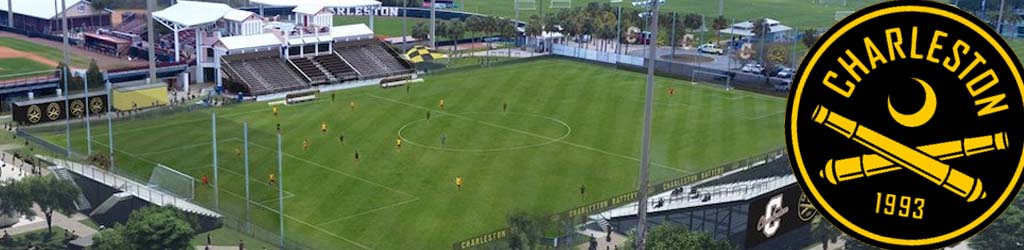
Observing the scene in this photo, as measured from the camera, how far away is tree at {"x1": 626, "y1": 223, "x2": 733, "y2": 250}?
39938mm

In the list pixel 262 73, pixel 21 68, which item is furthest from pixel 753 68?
pixel 21 68

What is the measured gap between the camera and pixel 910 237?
13.2m

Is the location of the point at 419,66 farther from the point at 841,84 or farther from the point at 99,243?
the point at 841,84

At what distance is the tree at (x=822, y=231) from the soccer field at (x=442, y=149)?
41.2 ft

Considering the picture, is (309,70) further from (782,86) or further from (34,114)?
(782,86)

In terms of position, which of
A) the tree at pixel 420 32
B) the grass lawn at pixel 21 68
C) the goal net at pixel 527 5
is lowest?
the grass lawn at pixel 21 68

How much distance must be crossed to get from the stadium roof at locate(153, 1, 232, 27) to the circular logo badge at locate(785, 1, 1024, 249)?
88.3 m

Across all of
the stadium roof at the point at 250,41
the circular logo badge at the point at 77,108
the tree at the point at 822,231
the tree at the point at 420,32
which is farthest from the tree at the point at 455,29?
the tree at the point at 822,231

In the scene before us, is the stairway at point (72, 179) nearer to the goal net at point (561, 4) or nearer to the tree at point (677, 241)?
the tree at point (677, 241)

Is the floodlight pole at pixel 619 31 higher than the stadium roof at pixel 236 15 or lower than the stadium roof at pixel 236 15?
lower

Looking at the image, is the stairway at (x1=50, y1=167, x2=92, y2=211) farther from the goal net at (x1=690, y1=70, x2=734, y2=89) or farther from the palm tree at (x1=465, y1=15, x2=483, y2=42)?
the palm tree at (x1=465, y1=15, x2=483, y2=42)

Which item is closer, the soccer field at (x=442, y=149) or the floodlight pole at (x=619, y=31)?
the soccer field at (x=442, y=149)

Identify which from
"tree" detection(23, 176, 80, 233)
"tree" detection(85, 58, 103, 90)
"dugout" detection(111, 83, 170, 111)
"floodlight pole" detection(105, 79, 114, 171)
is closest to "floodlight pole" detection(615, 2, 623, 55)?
"dugout" detection(111, 83, 170, 111)

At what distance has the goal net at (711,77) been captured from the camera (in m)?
101
